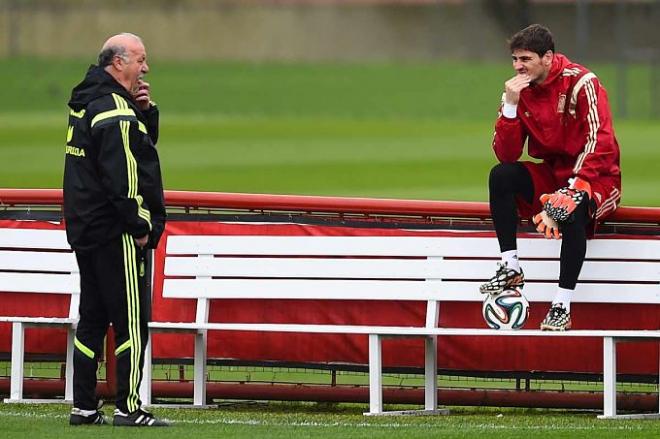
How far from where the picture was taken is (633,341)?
6867 millimetres

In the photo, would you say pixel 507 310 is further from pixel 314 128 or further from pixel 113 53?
pixel 314 128

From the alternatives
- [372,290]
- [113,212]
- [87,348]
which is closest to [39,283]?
[87,348]

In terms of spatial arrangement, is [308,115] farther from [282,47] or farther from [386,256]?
[386,256]

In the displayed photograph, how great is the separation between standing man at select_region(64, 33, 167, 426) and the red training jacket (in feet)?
5.38

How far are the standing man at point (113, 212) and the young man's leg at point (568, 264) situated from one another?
5.70 feet

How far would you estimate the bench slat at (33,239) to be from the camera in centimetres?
766

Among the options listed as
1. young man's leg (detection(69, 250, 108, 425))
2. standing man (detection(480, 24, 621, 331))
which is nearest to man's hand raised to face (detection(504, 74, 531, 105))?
standing man (detection(480, 24, 621, 331))

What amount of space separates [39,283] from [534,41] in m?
2.62

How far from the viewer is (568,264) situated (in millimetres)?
6910

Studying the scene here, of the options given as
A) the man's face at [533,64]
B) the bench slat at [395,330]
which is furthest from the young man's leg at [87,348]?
the man's face at [533,64]

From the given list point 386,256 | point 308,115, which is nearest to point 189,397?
point 386,256

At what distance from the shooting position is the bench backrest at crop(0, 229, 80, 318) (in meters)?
7.65

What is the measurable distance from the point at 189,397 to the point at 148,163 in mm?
1617

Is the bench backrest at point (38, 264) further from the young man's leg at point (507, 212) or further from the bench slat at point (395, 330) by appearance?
the young man's leg at point (507, 212)
